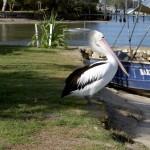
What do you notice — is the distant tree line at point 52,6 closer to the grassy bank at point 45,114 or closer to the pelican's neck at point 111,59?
the grassy bank at point 45,114

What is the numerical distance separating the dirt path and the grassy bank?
12.6 inches

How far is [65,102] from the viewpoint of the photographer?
332 inches

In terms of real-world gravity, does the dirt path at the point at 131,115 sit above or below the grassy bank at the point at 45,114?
below

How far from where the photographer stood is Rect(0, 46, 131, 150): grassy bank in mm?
6180

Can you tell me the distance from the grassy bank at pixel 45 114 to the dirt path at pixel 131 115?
0.32 m

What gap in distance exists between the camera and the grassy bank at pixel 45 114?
6180 millimetres

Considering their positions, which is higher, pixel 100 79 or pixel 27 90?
pixel 100 79

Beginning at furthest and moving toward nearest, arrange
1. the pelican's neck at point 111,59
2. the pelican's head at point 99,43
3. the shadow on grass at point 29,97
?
the pelican's head at point 99,43, the pelican's neck at point 111,59, the shadow on grass at point 29,97

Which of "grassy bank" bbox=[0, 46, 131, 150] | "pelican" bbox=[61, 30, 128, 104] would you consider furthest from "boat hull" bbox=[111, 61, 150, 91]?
"pelican" bbox=[61, 30, 128, 104]

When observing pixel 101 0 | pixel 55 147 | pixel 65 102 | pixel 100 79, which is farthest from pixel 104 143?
pixel 101 0

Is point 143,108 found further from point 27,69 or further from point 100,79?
point 27,69

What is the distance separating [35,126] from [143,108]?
162 inches

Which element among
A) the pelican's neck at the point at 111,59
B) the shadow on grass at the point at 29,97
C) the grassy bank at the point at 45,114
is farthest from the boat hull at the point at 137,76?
the pelican's neck at the point at 111,59

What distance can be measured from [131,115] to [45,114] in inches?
84.4
